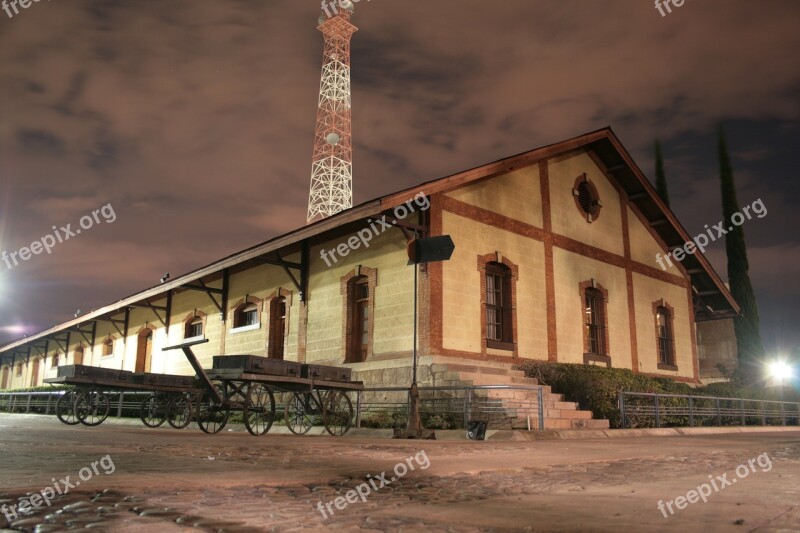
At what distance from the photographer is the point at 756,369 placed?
26781 millimetres

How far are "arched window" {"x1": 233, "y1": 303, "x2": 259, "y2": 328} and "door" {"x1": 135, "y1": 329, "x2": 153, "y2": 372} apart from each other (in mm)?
7024

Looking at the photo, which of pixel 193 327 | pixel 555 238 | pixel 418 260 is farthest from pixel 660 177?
pixel 418 260

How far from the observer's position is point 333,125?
29.6 metres

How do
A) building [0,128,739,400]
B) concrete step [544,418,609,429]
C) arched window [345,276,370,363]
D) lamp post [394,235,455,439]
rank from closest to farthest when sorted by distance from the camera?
1. lamp post [394,235,455,439]
2. concrete step [544,418,609,429]
3. building [0,128,739,400]
4. arched window [345,276,370,363]

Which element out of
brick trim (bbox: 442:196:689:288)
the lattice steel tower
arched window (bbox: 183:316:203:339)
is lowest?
arched window (bbox: 183:316:203:339)

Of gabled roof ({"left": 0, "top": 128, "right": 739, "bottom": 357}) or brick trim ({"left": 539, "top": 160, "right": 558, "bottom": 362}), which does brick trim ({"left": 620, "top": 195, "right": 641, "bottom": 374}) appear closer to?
gabled roof ({"left": 0, "top": 128, "right": 739, "bottom": 357})

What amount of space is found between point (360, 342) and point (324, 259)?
271 cm

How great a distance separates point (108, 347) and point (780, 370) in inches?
1141

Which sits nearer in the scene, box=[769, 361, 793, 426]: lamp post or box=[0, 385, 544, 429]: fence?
box=[0, 385, 544, 429]: fence

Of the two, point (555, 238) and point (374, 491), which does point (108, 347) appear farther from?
point (374, 491)

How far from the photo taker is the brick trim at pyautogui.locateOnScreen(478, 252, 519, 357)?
53.7 feet

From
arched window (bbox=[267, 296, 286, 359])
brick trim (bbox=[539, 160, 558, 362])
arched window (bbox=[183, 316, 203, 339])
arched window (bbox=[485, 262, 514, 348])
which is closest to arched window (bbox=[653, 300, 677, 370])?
brick trim (bbox=[539, 160, 558, 362])

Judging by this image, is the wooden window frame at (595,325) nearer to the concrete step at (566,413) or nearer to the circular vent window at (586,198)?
the circular vent window at (586,198)

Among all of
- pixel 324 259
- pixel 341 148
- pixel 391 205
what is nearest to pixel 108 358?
pixel 341 148
